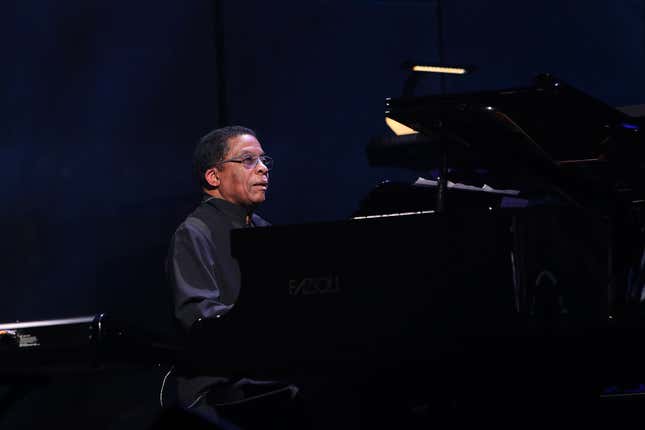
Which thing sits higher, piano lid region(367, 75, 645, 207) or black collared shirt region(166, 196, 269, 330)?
piano lid region(367, 75, 645, 207)

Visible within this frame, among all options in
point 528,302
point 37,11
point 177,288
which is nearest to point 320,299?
point 528,302

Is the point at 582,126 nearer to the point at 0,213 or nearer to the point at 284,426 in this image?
the point at 284,426

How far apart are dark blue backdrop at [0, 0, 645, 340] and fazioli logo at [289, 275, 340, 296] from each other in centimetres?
198

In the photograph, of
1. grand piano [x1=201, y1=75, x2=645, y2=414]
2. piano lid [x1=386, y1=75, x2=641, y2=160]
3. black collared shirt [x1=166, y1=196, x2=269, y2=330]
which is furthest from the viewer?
black collared shirt [x1=166, y1=196, x2=269, y2=330]

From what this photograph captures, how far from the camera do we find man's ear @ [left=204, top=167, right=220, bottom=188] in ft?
9.08

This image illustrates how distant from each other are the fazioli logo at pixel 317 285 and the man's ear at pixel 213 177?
3.45 ft

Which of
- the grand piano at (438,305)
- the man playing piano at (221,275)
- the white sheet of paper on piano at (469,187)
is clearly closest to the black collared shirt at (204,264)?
the man playing piano at (221,275)

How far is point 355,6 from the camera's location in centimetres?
401

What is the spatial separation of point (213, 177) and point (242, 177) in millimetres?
111

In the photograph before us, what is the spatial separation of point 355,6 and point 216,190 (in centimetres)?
165

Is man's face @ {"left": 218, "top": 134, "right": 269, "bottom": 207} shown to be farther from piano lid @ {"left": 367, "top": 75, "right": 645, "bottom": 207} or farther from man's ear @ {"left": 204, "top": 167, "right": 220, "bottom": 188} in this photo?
piano lid @ {"left": 367, "top": 75, "right": 645, "bottom": 207}

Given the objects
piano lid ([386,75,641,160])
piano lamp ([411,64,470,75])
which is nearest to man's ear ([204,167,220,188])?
piano lid ([386,75,641,160])

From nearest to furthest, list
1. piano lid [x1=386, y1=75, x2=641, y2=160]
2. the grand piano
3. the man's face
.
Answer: the grand piano, piano lid [x1=386, y1=75, x2=641, y2=160], the man's face

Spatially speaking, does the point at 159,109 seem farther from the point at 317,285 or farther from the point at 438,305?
the point at 438,305
